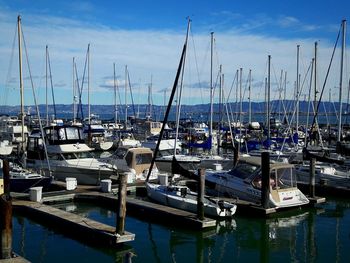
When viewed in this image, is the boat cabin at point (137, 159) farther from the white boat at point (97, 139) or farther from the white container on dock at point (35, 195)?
the white boat at point (97, 139)

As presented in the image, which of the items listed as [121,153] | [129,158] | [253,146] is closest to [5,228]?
[129,158]

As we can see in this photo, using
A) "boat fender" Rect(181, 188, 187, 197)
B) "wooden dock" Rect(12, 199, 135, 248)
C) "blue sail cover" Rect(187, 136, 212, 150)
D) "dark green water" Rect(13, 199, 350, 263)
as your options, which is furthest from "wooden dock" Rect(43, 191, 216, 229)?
"blue sail cover" Rect(187, 136, 212, 150)

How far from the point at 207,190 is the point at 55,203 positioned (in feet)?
25.0

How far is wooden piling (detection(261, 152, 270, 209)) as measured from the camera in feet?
61.2

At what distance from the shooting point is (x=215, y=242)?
16156 millimetres

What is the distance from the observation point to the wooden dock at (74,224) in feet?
48.0

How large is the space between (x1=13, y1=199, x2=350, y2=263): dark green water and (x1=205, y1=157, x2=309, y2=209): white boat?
943mm

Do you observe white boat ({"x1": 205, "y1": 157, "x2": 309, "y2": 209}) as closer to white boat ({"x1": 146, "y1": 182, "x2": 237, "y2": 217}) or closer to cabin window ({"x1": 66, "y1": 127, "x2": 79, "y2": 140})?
white boat ({"x1": 146, "y1": 182, "x2": 237, "y2": 217})

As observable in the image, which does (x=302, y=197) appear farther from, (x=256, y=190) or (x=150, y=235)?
(x=150, y=235)

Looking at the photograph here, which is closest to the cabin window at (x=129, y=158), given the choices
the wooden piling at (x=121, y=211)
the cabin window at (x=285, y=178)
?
the cabin window at (x=285, y=178)

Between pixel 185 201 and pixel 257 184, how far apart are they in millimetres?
3700

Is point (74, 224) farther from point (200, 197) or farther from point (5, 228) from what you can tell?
point (200, 197)

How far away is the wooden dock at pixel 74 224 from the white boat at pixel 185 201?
4.45 meters

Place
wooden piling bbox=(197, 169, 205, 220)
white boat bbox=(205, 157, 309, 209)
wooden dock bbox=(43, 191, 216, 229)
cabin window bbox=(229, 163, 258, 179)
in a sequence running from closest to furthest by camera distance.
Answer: wooden piling bbox=(197, 169, 205, 220) < wooden dock bbox=(43, 191, 216, 229) < white boat bbox=(205, 157, 309, 209) < cabin window bbox=(229, 163, 258, 179)
